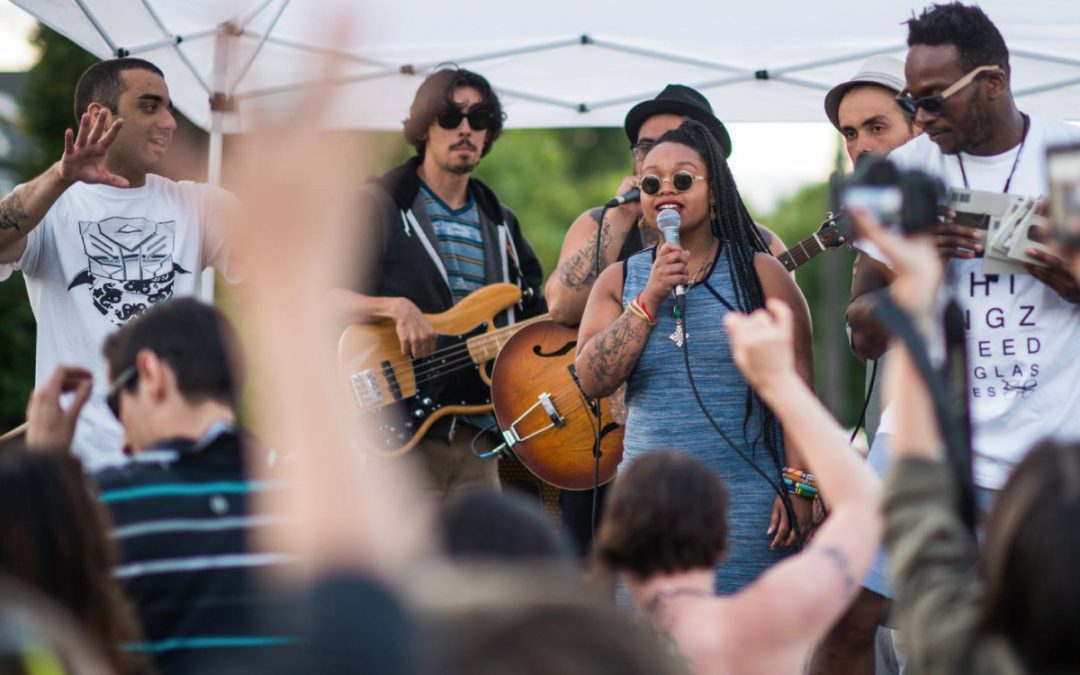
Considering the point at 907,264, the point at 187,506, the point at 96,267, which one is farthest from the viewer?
the point at 96,267

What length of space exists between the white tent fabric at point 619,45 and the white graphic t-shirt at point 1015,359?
2350mm

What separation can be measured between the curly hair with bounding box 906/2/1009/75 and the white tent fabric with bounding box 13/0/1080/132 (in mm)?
1911

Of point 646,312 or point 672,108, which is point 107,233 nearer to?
point 646,312

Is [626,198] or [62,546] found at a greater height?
[626,198]

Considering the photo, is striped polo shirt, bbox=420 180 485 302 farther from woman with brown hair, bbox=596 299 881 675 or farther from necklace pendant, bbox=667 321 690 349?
woman with brown hair, bbox=596 299 881 675

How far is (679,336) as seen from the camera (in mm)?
4207

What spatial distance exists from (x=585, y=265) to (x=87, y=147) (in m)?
1.92

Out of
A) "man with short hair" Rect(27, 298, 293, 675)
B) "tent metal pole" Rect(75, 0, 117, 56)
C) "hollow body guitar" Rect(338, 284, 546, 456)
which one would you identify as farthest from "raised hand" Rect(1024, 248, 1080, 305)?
"tent metal pole" Rect(75, 0, 117, 56)

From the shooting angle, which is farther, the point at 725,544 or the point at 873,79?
the point at 873,79

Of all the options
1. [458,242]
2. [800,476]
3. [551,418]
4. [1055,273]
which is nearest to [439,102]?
[458,242]

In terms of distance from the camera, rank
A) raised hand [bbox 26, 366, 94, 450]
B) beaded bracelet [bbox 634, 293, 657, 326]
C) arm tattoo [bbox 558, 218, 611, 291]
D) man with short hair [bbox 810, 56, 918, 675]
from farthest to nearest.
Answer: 1. arm tattoo [bbox 558, 218, 611, 291]
2. beaded bracelet [bbox 634, 293, 657, 326]
3. man with short hair [bbox 810, 56, 918, 675]
4. raised hand [bbox 26, 366, 94, 450]

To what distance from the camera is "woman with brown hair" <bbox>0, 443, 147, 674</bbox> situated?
209 cm

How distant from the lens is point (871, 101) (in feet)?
17.4

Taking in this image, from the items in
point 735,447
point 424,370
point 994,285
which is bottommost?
point 735,447
